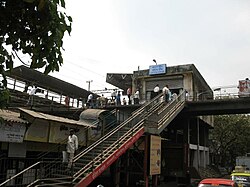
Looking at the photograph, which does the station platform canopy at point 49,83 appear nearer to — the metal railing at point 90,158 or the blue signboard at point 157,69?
the blue signboard at point 157,69

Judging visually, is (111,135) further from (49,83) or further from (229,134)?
(229,134)

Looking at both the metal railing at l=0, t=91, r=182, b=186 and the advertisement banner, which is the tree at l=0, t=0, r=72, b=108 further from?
the advertisement banner

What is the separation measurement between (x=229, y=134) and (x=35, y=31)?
4637 cm

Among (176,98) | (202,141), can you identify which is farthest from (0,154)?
(202,141)

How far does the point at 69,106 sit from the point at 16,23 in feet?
75.0

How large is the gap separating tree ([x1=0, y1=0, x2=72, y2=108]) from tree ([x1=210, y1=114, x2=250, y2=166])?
44481mm

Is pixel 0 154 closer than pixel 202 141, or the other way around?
pixel 0 154

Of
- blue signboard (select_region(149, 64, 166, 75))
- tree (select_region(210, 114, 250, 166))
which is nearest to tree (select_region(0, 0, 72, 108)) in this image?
blue signboard (select_region(149, 64, 166, 75))

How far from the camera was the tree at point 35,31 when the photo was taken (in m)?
3.19

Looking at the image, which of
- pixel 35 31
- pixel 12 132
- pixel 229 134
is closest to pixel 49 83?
pixel 12 132

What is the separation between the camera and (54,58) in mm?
3318

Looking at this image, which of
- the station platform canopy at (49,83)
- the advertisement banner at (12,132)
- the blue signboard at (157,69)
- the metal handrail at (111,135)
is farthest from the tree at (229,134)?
the advertisement banner at (12,132)

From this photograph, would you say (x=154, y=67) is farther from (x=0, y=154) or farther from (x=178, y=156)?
(x=0, y=154)

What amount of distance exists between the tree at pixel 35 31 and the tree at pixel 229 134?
4448 centimetres
